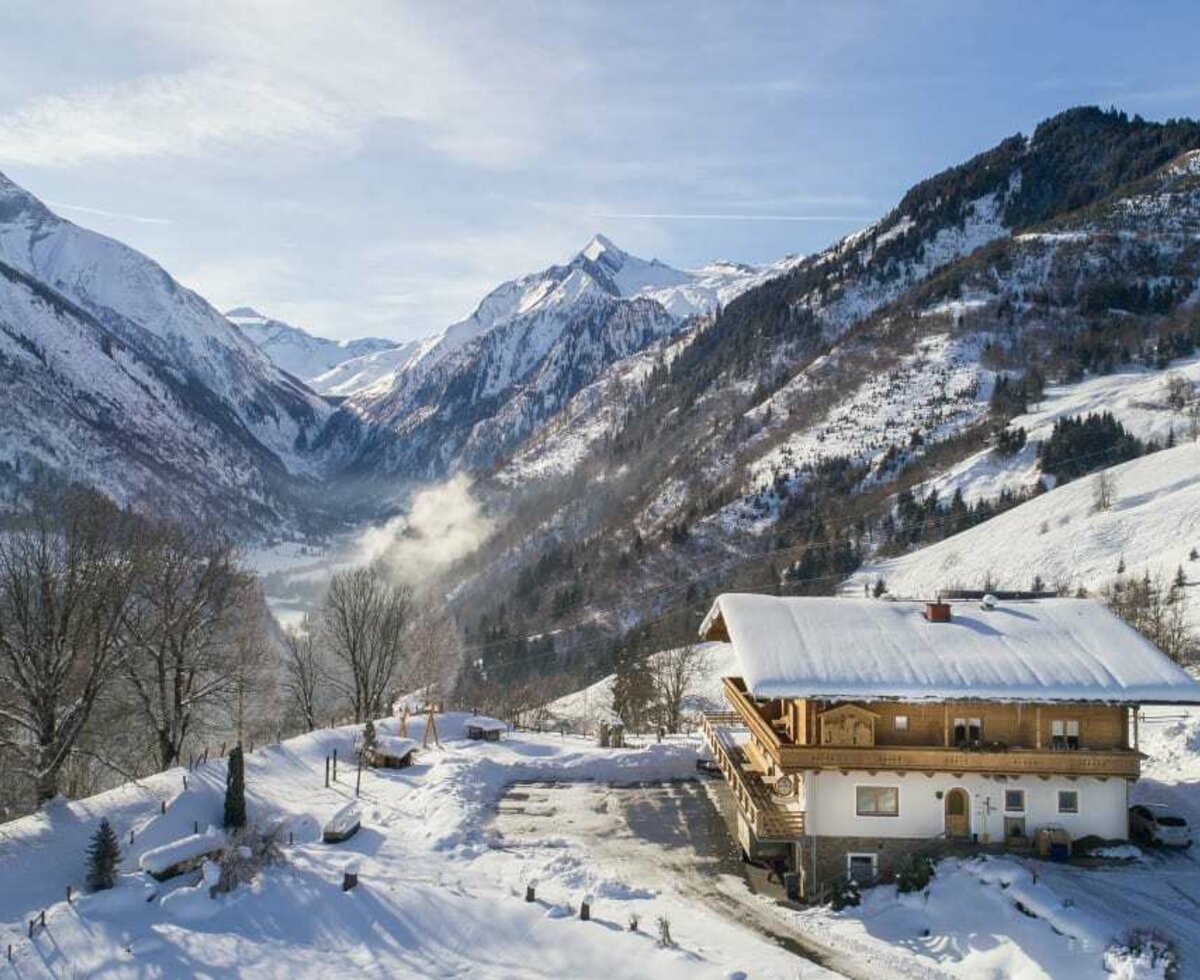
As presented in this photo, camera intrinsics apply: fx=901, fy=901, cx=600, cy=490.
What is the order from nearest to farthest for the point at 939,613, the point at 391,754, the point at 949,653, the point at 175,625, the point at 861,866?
the point at 861,866, the point at 949,653, the point at 939,613, the point at 391,754, the point at 175,625

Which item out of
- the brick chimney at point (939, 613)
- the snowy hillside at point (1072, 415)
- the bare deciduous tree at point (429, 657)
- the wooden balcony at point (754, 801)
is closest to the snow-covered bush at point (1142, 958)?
the wooden balcony at point (754, 801)

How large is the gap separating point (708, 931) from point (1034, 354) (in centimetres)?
19062

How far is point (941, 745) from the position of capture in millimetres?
34750

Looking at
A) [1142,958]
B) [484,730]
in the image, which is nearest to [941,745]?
[1142,958]

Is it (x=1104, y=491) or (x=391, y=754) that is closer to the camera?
(x=391, y=754)

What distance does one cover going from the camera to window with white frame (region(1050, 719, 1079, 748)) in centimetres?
3481

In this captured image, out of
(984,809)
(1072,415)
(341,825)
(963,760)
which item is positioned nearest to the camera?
(963,760)

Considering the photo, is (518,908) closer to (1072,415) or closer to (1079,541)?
(1079,541)

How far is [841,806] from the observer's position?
34.7 metres

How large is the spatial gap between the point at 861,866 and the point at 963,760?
5573mm

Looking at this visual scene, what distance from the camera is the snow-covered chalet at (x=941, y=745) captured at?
33.7 m

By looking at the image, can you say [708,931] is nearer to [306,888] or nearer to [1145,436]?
[306,888]

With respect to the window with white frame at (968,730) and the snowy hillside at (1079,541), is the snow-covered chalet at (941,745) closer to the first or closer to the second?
the window with white frame at (968,730)

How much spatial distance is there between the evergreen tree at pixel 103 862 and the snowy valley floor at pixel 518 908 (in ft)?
1.99
